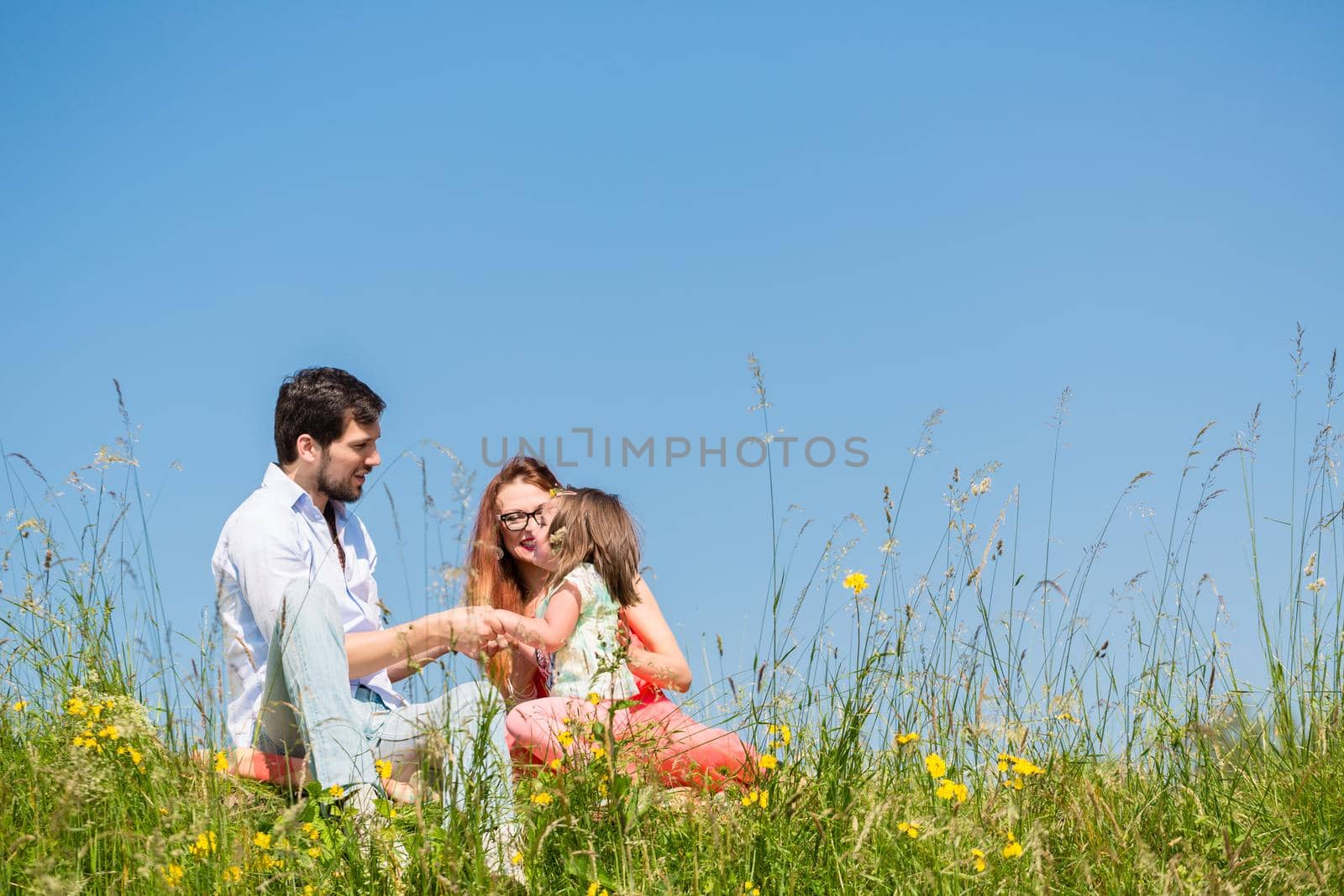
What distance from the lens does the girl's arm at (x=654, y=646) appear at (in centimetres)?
433

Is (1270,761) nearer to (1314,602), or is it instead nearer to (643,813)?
(1314,602)

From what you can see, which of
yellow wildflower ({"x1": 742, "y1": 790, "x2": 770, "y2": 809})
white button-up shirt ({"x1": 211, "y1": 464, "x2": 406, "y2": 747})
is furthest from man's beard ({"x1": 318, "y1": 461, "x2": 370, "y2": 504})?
yellow wildflower ({"x1": 742, "y1": 790, "x2": 770, "y2": 809})

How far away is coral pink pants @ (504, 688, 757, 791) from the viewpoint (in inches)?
122

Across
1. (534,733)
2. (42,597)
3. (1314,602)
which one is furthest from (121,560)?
(1314,602)

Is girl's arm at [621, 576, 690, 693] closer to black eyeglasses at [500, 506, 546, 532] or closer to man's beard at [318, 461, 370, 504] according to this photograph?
black eyeglasses at [500, 506, 546, 532]

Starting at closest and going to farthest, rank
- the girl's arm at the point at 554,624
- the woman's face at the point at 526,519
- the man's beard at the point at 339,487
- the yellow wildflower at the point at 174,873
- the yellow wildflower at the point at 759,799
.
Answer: the yellow wildflower at the point at 174,873 < the yellow wildflower at the point at 759,799 < the girl's arm at the point at 554,624 < the woman's face at the point at 526,519 < the man's beard at the point at 339,487

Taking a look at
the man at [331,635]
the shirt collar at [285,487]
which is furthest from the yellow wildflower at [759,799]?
the shirt collar at [285,487]

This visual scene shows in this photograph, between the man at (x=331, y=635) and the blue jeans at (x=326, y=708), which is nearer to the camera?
the man at (x=331, y=635)

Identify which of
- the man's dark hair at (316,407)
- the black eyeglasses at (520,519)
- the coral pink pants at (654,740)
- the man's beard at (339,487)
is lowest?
the coral pink pants at (654,740)

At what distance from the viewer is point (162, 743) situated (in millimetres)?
3213

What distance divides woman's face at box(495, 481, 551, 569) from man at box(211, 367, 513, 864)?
26.6 inches

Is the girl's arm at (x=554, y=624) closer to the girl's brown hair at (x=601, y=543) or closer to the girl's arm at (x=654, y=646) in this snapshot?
the girl's brown hair at (x=601, y=543)

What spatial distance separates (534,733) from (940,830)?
1742mm

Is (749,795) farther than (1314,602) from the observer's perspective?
No
